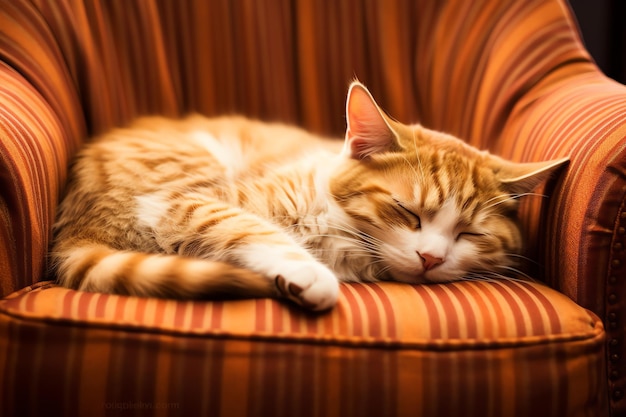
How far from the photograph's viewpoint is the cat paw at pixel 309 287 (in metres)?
0.86

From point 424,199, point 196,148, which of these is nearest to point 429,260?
point 424,199

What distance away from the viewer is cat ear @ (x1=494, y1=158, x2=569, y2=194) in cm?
109

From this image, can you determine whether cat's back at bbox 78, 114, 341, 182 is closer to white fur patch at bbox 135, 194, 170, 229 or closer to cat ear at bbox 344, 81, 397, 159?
white fur patch at bbox 135, 194, 170, 229

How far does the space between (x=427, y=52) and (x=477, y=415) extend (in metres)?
1.24

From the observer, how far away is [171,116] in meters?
1.68

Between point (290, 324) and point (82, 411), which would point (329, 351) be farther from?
point (82, 411)

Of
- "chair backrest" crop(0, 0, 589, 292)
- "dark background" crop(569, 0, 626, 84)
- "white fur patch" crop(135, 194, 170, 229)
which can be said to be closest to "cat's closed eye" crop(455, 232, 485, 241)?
"chair backrest" crop(0, 0, 589, 292)

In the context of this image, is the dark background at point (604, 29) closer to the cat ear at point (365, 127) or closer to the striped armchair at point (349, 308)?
the striped armchair at point (349, 308)

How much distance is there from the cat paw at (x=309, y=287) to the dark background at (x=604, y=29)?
187 centimetres

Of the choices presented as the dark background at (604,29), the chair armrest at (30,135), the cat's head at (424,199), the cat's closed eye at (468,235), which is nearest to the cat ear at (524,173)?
the cat's head at (424,199)

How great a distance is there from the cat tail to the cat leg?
45 mm

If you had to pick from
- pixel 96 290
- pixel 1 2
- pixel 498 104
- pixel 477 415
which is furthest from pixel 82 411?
pixel 498 104

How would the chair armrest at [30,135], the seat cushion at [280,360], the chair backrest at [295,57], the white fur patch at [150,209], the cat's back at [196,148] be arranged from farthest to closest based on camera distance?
the chair backrest at [295,57]
the cat's back at [196,148]
the white fur patch at [150,209]
the chair armrest at [30,135]
the seat cushion at [280,360]

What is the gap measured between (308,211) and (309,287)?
1.15ft
